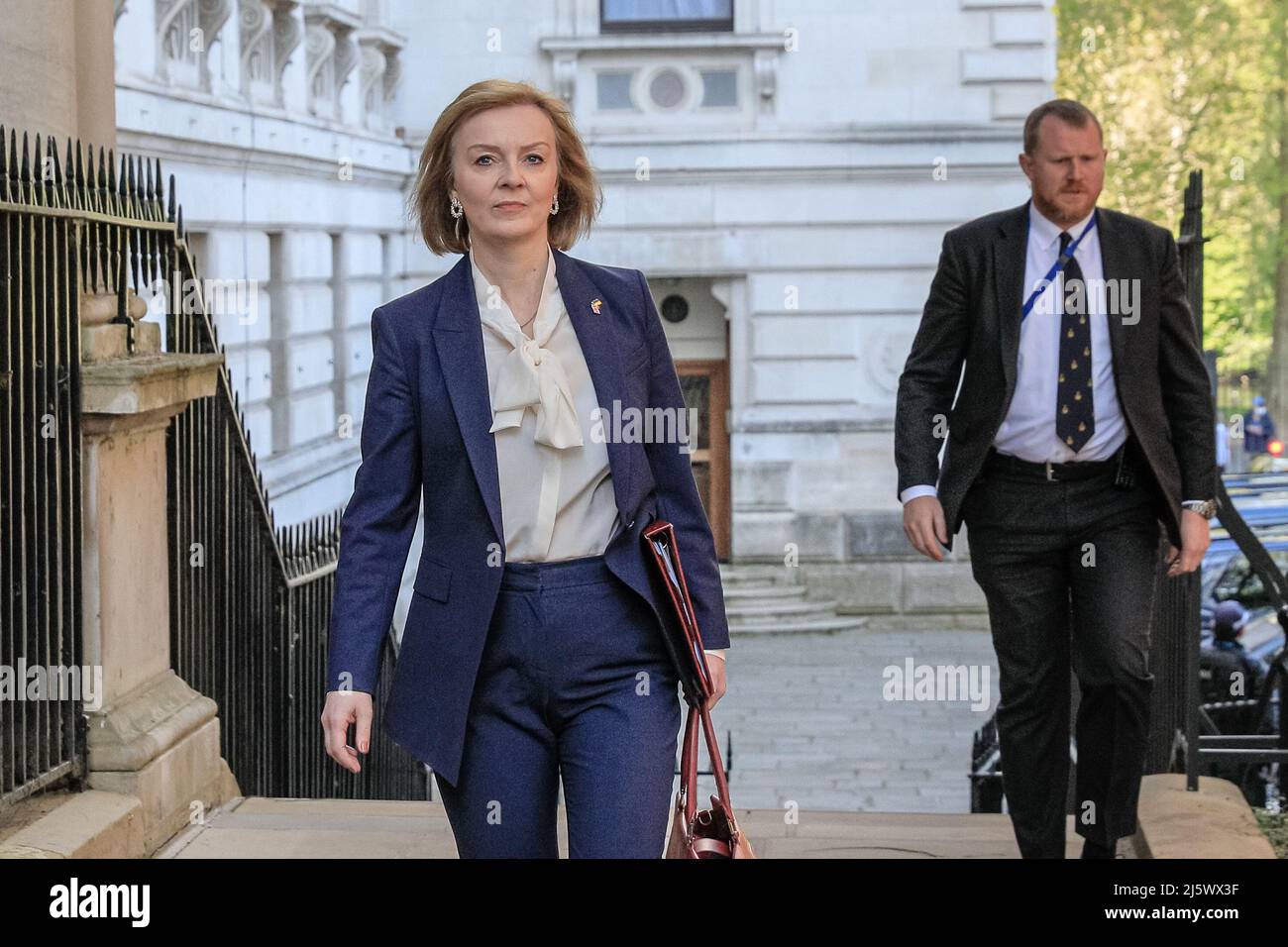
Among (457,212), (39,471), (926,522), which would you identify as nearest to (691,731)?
(457,212)

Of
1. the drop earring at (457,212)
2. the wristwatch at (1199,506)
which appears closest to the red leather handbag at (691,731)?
the drop earring at (457,212)

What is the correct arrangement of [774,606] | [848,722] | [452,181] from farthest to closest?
[774,606] → [848,722] → [452,181]

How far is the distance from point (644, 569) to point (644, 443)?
246mm

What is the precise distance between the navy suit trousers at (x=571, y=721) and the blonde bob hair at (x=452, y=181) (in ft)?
2.27

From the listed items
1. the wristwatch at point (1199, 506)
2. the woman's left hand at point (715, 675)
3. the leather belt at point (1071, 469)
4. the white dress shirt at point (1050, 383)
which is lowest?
the woman's left hand at point (715, 675)

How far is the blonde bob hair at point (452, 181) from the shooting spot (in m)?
3.53

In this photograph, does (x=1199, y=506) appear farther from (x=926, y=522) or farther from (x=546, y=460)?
(x=546, y=460)

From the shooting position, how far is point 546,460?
345 centimetres

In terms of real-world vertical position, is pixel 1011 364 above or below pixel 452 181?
below

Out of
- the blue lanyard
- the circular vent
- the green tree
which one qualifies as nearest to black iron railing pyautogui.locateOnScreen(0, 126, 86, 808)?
the blue lanyard

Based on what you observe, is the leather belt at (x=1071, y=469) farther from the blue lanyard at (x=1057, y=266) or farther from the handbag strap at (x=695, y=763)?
the handbag strap at (x=695, y=763)

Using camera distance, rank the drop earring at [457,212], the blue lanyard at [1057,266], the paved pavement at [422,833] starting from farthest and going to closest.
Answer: the paved pavement at [422,833]
the blue lanyard at [1057,266]
the drop earring at [457,212]

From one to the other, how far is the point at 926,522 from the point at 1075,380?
0.49m
